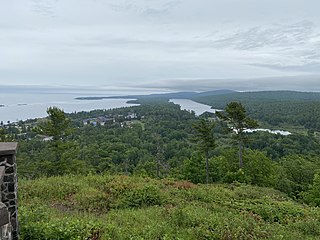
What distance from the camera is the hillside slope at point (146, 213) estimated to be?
21.7ft

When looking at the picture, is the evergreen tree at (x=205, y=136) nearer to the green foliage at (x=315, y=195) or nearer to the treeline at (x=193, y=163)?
the treeline at (x=193, y=163)

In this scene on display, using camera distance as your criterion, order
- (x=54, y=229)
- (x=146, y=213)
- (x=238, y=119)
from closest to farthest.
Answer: (x=54, y=229) → (x=146, y=213) → (x=238, y=119)

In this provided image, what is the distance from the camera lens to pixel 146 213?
8.72 meters

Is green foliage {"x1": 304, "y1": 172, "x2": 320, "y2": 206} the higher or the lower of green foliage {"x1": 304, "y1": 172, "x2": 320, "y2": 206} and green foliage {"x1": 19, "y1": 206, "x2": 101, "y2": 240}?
the lower

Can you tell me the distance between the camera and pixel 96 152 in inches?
1411

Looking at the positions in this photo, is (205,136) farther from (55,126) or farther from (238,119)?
(55,126)

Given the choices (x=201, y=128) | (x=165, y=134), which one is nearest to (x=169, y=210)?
(x=201, y=128)

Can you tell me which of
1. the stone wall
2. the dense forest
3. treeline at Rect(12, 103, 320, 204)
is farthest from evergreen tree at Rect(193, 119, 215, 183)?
the stone wall

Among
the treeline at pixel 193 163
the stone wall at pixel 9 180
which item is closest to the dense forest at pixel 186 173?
the treeline at pixel 193 163

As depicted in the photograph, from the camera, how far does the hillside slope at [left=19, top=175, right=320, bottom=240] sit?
6.61 meters

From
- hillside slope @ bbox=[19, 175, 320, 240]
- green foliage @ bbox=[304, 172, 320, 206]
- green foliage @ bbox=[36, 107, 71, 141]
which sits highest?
green foliage @ bbox=[36, 107, 71, 141]

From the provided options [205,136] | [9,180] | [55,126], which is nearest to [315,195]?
[205,136]

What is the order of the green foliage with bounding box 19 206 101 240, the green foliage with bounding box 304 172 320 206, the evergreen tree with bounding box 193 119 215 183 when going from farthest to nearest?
the evergreen tree with bounding box 193 119 215 183, the green foliage with bounding box 304 172 320 206, the green foliage with bounding box 19 206 101 240

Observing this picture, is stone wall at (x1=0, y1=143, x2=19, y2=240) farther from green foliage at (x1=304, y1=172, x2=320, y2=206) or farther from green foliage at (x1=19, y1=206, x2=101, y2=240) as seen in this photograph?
green foliage at (x1=304, y1=172, x2=320, y2=206)
